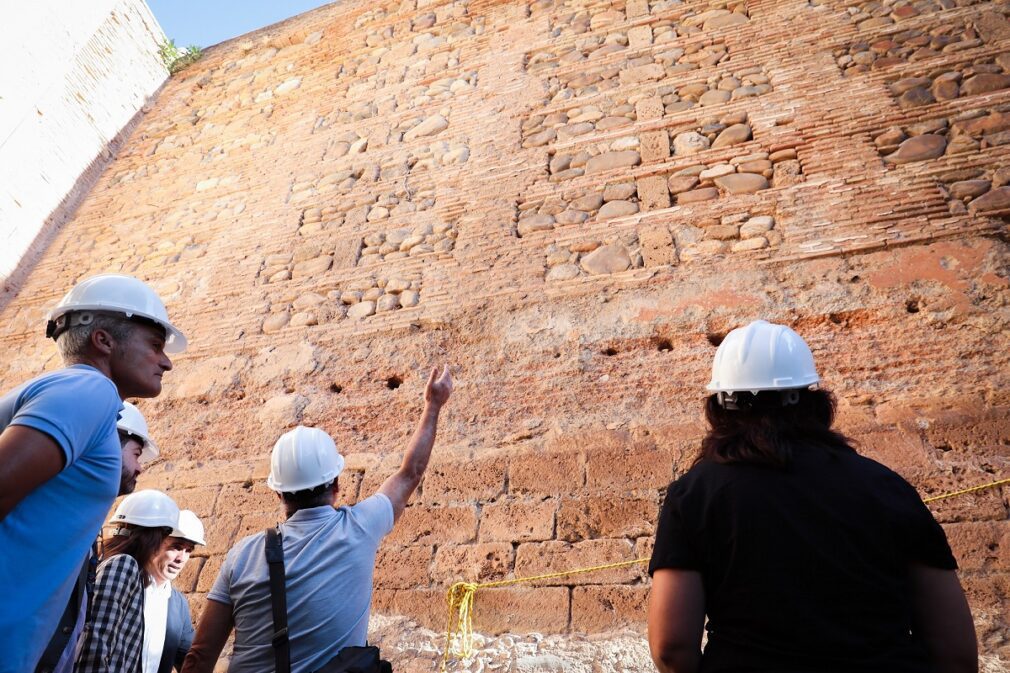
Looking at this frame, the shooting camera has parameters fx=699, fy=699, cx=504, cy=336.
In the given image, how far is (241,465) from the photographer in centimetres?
416

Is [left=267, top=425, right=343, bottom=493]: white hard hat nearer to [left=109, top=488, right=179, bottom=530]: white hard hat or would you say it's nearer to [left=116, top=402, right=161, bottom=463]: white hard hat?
[left=116, top=402, right=161, bottom=463]: white hard hat

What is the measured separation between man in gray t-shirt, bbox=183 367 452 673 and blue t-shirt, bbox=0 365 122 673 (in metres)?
0.57

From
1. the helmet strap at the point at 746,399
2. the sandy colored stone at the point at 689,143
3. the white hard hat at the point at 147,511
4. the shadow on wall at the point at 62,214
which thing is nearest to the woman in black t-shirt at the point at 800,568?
the helmet strap at the point at 746,399

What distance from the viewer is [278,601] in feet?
6.66

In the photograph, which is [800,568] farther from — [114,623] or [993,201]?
[993,201]

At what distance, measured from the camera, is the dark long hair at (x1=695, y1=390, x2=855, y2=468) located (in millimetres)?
1579

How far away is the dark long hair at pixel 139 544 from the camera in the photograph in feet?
8.41

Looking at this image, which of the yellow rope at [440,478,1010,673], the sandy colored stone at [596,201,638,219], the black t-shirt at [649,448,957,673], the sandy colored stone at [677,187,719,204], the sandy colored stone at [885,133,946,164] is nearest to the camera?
the black t-shirt at [649,448,957,673]

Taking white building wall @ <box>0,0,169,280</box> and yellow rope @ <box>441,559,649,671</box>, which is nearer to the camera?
yellow rope @ <box>441,559,649,671</box>

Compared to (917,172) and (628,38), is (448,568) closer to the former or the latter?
(917,172)

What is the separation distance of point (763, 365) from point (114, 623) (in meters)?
1.98

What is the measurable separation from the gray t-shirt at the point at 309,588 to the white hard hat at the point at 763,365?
47.0 inches

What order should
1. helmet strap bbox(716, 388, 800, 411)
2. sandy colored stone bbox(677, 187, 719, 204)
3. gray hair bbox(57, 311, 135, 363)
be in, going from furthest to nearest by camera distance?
1. sandy colored stone bbox(677, 187, 719, 204)
2. gray hair bbox(57, 311, 135, 363)
3. helmet strap bbox(716, 388, 800, 411)

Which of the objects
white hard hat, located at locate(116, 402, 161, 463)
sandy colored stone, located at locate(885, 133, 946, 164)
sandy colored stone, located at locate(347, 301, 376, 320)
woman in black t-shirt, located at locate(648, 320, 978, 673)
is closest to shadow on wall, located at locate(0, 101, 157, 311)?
sandy colored stone, located at locate(347, 301, 376, 320)
